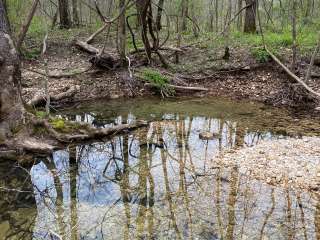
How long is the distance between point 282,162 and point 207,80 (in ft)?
21.2

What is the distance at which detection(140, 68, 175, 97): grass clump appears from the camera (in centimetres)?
1238

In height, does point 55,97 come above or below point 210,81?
below

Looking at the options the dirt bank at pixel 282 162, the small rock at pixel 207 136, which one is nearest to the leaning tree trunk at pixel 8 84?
the small rock at pixel 207 136

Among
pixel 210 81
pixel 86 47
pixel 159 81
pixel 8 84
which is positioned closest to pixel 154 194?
pixel 8 84

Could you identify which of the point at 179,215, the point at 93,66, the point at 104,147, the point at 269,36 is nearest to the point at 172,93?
the point at 93,66

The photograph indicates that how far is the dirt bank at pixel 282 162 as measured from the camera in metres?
6.48

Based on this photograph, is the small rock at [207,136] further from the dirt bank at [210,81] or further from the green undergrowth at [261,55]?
the green undergrowth at [261,55]

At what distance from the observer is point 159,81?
12430 millimetres

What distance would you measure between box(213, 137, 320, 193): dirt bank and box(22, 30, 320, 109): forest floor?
11.3 ft

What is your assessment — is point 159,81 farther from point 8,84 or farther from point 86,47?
point 8,84

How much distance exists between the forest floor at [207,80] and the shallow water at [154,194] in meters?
2.38

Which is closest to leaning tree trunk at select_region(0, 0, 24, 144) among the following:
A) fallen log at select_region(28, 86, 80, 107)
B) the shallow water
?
the shallow water

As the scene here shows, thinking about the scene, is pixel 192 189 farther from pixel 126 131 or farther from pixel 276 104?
pixel 276 104

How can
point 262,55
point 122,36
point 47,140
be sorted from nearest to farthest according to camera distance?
1. point 47,140
2. point 122,36
3. point 262,55
